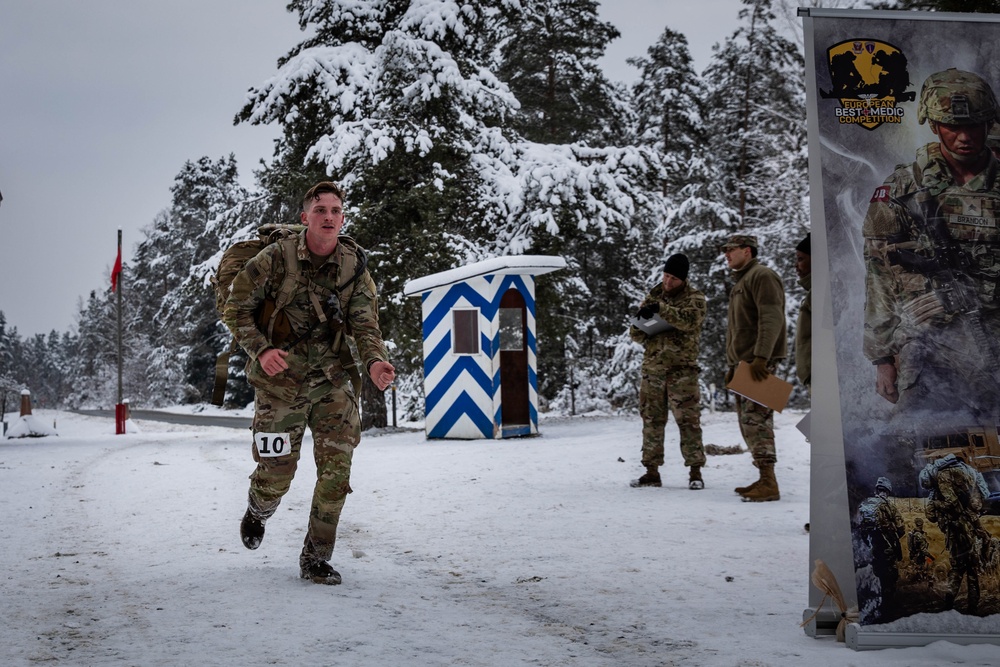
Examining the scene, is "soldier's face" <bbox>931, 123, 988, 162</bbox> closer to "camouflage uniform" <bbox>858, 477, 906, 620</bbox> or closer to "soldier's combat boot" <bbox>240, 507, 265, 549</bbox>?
"camouflage uniform" <bbox>858, 477, 906, 620</bbox>

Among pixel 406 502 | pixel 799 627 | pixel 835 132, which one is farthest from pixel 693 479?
pixel 835 132

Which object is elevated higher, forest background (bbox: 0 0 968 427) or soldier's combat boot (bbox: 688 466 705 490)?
forest background (bbox: 0 0 968 427)

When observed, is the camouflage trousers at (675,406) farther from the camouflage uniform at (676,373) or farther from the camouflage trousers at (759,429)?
the camouflage trousers at (759,429)

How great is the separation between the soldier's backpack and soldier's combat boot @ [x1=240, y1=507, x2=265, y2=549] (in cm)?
62

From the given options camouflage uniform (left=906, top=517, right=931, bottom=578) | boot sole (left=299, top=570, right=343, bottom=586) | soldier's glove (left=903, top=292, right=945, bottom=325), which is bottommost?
boot sole (left=299, top=570, right=343, bottom=586)

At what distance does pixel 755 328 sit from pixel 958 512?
4.22 metres

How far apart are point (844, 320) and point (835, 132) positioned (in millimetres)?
693

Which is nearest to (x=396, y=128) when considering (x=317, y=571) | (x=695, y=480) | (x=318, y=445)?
(x=695, y=480)

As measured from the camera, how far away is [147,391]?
5141 centimetres

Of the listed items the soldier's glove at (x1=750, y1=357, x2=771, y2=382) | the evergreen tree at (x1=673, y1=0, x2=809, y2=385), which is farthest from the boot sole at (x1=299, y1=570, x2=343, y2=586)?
the evergreen tree at (x1=673, y1=0, x2=809, y2=385)

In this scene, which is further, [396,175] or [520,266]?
[396,175]

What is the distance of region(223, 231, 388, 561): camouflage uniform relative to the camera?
467cm

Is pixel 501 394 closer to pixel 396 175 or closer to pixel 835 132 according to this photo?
pixel 396 175

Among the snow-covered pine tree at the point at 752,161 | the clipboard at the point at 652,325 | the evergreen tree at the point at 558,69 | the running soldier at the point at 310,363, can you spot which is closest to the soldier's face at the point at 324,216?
the running soldier at the point at 310,363
